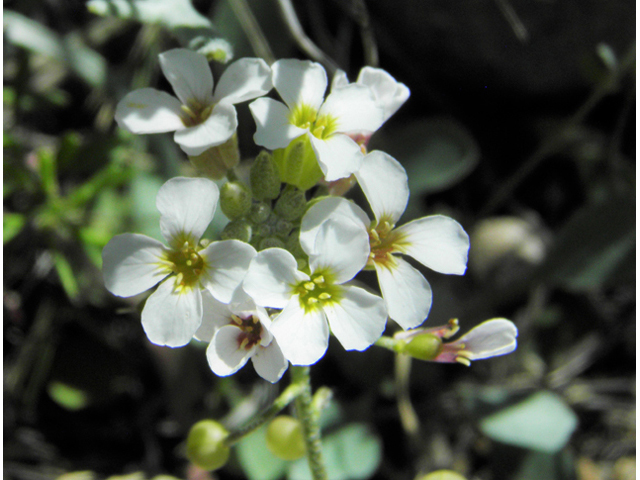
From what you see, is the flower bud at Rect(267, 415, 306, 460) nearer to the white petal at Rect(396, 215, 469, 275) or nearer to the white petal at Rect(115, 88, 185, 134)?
the white petal at Rect(396, 215, 469, 275)

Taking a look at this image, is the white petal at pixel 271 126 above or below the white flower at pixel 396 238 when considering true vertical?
above

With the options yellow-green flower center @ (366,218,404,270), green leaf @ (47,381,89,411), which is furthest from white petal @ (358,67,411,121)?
green leaf @ (47,381,89,411)

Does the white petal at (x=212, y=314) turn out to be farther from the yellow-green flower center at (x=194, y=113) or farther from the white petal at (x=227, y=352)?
the yellow-green flower center at (x=194, y=113)

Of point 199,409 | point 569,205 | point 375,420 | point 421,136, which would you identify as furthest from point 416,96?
point 199,409

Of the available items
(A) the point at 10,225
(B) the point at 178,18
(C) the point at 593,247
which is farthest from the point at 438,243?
(A) the point at 10,225

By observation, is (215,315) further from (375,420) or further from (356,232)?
(375,420)

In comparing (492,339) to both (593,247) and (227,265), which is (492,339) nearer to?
(227,265)

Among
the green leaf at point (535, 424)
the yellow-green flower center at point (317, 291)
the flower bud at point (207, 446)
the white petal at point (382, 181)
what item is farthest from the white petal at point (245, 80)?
the green leaf at point (535, 424)
